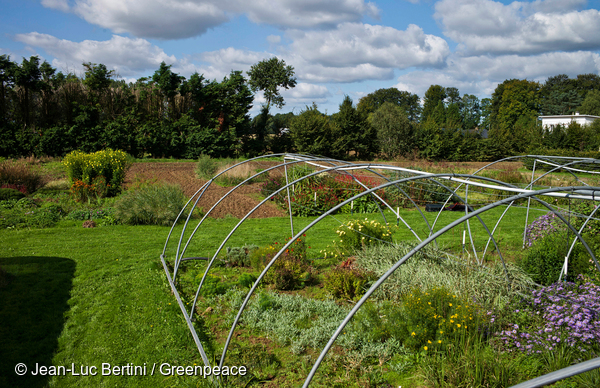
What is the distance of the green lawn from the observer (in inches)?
170

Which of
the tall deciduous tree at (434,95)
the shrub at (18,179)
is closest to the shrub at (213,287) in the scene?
the shrub at (18,179)

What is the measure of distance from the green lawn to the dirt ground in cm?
243

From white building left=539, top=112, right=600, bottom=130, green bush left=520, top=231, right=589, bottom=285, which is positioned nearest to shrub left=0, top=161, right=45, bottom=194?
green bush left=520, top=231, right=589, bottom=285

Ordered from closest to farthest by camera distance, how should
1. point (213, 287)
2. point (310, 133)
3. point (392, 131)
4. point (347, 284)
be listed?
point (347, 284)
point (213, 287)
point (310, 133)
point (392, 131)

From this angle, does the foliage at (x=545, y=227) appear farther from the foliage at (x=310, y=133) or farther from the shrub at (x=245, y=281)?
the foliage at (x=310, y=133)

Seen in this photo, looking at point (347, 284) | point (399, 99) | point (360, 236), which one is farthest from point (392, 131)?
point (399, 99)

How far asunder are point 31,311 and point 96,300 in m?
0.86

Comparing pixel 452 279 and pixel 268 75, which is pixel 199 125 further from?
pixel 452 279

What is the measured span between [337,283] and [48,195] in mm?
12212

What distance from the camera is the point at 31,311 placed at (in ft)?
17.8

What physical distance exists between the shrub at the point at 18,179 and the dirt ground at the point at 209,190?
3212mm

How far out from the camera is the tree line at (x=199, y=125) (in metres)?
22.0

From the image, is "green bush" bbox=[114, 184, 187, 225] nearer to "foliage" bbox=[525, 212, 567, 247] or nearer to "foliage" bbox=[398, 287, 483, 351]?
"foliage" bbox=[398, 287, 483, 351]

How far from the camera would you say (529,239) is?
25.8 feet
